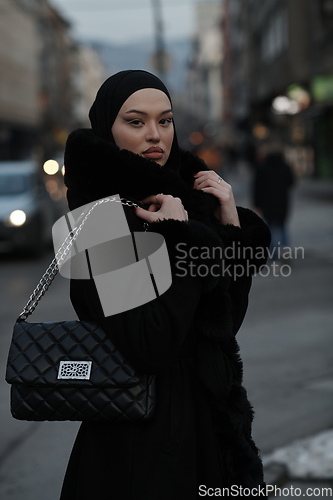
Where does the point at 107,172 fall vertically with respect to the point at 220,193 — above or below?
above

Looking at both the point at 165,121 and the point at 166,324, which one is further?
the point at 165,121

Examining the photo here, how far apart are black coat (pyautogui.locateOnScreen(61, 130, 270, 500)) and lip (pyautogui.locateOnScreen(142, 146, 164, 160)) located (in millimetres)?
104

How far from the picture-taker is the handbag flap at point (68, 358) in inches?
68.4

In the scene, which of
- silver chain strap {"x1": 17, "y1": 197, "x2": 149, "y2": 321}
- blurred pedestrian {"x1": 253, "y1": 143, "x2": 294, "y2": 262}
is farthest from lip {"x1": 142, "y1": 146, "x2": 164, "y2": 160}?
blurred pedestrian {"x1": 253, "y1": 143, "x2": 294, "y2": 262}

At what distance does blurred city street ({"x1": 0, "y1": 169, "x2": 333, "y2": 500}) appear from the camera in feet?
12.7

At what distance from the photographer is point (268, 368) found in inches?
215

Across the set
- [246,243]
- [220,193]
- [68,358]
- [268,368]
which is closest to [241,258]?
[246,243]

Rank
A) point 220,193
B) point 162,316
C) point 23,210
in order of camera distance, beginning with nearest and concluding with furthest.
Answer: point 162,316
point 220,193
point 23,210

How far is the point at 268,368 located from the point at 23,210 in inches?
314

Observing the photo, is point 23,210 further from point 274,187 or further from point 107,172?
point 107,172

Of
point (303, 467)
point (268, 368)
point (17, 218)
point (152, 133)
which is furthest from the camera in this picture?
point (17, 218)

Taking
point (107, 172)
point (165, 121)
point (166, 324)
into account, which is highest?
point (165, 121)

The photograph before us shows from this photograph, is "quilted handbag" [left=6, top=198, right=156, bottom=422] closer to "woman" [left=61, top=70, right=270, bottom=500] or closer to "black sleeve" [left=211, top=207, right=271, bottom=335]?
"woman" [left=61, top=70, right=270, bottom=500]

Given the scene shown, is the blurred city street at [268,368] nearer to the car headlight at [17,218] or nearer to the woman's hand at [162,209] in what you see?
the car headlight at [17,218]
